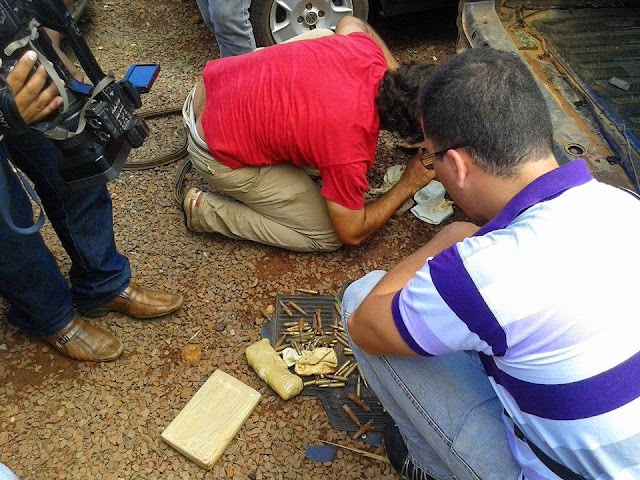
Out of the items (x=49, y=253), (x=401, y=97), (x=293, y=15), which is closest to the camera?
(x=49, y=253)

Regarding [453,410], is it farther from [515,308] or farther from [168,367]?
[168,367]

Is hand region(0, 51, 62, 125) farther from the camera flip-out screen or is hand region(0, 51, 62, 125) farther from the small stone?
the small stone

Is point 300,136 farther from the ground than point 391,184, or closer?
farther from the ground

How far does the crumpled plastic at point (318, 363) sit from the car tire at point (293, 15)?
3007mm

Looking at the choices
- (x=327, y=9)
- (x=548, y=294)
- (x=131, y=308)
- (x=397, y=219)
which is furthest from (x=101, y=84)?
(x=327, y=9)

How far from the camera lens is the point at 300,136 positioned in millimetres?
2945

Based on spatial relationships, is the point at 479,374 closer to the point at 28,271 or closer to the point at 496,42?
the point at 28,271

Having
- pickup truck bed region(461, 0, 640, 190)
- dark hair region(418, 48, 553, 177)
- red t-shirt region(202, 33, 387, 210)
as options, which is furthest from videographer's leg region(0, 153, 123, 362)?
Answer: pickup truck bed region(461, 0, 640, 190)

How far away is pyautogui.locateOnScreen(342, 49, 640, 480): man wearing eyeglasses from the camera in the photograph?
1.38 m

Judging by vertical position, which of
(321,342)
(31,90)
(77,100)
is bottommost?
(321,342)

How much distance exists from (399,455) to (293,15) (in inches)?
146

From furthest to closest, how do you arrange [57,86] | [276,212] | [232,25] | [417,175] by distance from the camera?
[232,25] → [276,212] → [417,175] → [57,86]

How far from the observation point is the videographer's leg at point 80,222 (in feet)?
7.68

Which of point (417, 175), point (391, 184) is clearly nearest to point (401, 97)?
point (417, 175)
